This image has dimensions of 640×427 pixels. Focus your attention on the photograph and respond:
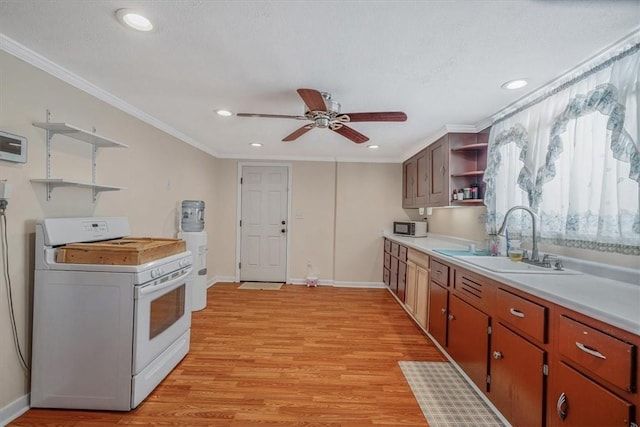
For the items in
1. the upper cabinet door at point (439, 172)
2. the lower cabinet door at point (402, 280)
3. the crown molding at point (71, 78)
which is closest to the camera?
the crown molding at point (71, 78)

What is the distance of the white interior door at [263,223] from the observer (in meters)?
5.02

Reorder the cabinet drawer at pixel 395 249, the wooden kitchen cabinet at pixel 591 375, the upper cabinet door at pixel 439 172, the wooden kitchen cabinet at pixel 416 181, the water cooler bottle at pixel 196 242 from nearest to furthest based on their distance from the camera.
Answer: the wooden kitchen cabinet at pixel 591 375
the upper cabinet door at pixel 439 172
the water cooler bottle at pixel 196 242
the wooden kitchen cabinet at pixel 416 181
the cabinet drawer at pixel 395 249

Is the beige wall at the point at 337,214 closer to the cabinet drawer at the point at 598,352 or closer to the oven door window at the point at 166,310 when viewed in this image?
the oven door window at the point at 166,310

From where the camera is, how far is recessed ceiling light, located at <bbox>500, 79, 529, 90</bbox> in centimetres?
197

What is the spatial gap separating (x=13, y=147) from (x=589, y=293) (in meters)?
3.23

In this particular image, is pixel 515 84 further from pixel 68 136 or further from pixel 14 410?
pixel 14 410

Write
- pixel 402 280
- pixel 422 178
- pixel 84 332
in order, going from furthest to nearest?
1. pixel 422 178
2. pixel 402 280
3. pixel 84 332

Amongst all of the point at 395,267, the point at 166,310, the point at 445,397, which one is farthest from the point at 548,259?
the point at 166,310

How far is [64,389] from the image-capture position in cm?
177

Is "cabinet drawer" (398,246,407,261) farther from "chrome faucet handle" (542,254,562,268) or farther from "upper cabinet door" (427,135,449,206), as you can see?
"chrome faucet handle" (542,254,562,268)

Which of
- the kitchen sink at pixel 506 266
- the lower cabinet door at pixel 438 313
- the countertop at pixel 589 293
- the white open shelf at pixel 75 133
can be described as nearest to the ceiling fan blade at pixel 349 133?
the kitchen sink at pixel 506 266

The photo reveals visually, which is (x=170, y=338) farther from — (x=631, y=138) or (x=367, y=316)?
(x=631, y=138)

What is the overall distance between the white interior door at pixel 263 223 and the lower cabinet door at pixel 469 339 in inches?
125

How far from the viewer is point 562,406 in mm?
1263
